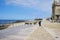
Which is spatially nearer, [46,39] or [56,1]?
[46,39]

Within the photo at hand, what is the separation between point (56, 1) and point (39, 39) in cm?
5939

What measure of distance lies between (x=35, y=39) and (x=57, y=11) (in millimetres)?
54986

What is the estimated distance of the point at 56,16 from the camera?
66.6 m

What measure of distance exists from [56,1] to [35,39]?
59446 mm

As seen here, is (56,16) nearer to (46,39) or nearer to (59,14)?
(59,14)

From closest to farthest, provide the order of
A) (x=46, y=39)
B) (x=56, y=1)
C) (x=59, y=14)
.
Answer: (x=46, y=39), (x=59, y=14), (x=56, y=1)

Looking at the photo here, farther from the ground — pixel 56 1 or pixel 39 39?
pixel 56 1

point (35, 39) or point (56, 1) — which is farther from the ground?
point (56, 1)

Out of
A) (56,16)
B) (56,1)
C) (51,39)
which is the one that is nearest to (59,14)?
(56,16)

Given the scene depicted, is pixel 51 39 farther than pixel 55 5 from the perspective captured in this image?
No

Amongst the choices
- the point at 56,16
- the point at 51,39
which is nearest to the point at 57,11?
the point at 56,16

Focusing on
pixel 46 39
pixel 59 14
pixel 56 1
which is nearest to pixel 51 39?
pixel 46 39

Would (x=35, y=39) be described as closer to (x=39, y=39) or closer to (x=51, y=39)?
(x=39, y=39)

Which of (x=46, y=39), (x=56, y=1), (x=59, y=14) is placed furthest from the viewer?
(x=56, y=1)
